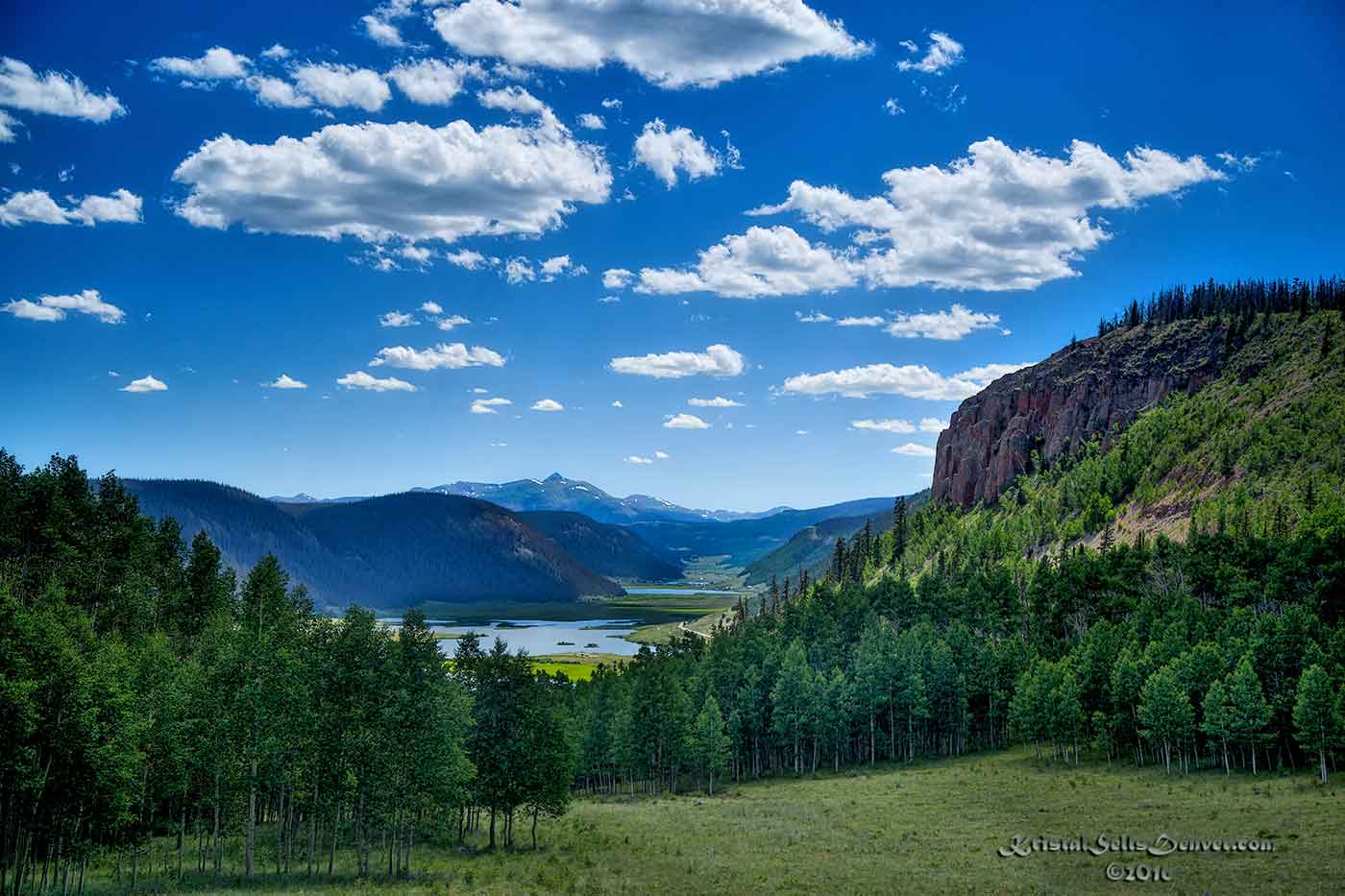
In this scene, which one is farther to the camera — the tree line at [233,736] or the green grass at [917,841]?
the tree line at [233,736]

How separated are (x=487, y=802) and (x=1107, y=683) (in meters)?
58.9

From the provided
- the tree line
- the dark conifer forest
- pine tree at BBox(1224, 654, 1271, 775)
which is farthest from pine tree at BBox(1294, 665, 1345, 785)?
the tree line

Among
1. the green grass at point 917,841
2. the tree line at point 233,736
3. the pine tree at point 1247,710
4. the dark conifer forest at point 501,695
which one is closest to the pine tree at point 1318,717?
the dark conifer forest at point 501,695

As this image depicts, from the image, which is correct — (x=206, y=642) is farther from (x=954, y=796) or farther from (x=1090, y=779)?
(x=1090, y=779)

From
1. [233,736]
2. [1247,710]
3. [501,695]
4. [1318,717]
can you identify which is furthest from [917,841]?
[233,736]

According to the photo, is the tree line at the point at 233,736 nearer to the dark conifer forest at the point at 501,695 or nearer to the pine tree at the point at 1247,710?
the dark conifer forest at the point at 501,695

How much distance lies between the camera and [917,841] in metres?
49.9

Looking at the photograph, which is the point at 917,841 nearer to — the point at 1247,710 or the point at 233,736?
the point at 1247,710

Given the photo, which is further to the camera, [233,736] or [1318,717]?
[1318,717]

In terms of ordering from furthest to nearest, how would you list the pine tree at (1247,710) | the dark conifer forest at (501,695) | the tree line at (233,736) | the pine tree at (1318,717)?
the pine tree at (1247,710) < the pine tree at (1318,717) < the dark conifer forest at (501,695) < the tree line at (233,736)

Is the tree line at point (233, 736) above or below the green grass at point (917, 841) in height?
above

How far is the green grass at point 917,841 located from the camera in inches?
1564

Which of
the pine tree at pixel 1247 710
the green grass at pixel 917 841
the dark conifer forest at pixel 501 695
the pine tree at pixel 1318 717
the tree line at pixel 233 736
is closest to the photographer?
the green grass at pixel 917 841

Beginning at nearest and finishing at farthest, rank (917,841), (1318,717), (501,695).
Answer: (917,841) < (501,695) < (1318,717)
